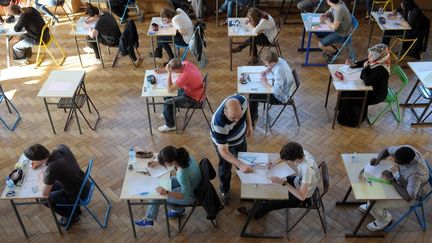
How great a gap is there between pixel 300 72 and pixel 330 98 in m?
0.89

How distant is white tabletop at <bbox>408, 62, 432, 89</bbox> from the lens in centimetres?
538

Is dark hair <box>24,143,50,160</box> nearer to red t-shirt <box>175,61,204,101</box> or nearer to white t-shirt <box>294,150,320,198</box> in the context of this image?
red t-shirt <box>175,61,204,101</box>

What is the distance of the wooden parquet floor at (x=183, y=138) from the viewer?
14.4 feet

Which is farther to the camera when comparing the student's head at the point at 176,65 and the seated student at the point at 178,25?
the seated student at the point at 178,25

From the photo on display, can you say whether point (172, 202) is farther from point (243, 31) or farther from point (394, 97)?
point (243, 31)

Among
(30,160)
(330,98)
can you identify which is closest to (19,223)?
(30,160)

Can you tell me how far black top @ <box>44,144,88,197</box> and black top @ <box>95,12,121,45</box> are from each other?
3.40m

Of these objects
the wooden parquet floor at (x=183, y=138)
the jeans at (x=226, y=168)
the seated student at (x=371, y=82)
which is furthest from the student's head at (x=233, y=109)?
the seated student at (x=371, y=82)

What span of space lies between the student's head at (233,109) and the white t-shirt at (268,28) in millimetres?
2974

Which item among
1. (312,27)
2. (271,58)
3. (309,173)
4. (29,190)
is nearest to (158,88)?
(271,58)

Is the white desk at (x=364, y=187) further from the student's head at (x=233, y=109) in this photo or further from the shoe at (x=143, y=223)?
the shoe at (x=143, y=223)

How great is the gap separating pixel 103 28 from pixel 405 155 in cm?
514

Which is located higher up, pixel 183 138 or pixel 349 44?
pixel 349 44

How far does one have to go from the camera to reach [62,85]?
215 inches
